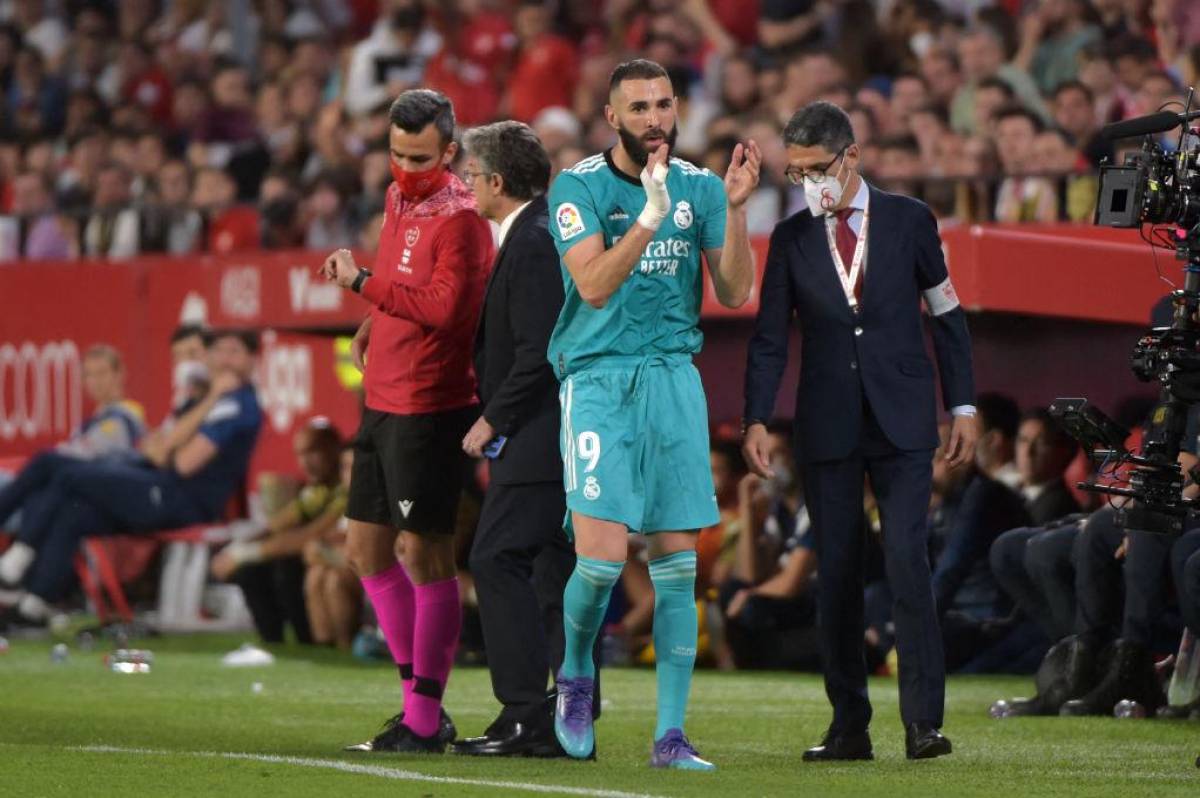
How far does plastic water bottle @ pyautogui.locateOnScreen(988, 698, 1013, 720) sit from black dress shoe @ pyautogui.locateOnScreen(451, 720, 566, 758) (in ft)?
8.07

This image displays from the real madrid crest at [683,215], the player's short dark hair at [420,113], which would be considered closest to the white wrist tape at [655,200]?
the real madrid crest at [683,215]

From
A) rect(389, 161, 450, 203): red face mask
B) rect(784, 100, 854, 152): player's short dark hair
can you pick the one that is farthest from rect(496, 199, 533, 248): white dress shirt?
rect(784, 100, 854, 152): player's short dark hair

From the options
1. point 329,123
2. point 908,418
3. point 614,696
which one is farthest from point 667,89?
point 329,123

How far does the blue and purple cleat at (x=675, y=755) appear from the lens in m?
7.36

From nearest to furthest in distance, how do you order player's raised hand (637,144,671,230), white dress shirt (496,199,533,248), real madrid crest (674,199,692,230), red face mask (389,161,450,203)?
player's raised hand (637,144,671,230)
real madrid crest (674,199,692,230)
white dress shirt (496,199,533,248)
red face mask (389,161,450,203)

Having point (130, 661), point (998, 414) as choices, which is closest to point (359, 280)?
point (998, 414)

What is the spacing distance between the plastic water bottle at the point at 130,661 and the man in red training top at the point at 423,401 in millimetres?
4257

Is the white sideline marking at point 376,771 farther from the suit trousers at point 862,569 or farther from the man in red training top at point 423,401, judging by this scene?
the suit trousers at point 862,569

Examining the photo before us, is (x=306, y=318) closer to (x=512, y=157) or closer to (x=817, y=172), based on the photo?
(x=512, y=157)

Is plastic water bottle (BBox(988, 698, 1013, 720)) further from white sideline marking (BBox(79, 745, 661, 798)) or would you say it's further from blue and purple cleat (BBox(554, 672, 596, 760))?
white sideline marking (BBox(79, 745, 661, 798))

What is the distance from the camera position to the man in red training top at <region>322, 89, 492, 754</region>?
26.6 feet

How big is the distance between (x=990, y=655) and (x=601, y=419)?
4.70 metres

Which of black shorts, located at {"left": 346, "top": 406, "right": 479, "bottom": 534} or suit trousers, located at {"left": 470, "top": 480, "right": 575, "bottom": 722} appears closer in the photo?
suit trousers, located at {"left": 470, "top": 480, "right": 575, "bottom": 722}

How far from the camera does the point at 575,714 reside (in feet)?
24.7
